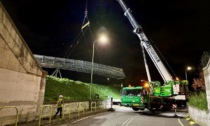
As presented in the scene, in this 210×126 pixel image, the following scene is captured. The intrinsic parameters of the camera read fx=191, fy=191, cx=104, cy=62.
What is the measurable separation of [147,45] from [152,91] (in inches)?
323

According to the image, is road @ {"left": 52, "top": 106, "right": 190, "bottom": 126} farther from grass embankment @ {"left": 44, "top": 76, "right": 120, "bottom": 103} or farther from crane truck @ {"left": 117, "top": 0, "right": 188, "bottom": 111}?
grass embankment @ {"left": 44, "top": 76, "right": 120, "bottom": 103}

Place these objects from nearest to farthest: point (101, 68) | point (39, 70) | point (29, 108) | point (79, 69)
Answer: point (29, 108), point (39, 70), point (79, 69), point (101, 68)

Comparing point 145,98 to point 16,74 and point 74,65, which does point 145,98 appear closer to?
point 16,74

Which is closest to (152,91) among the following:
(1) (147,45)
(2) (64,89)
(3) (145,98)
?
(3) (145,98)

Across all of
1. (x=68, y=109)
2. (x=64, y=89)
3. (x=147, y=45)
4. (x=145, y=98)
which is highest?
(x=147, y=45)

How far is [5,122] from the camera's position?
10.7 metres

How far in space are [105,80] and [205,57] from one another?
98.7ft

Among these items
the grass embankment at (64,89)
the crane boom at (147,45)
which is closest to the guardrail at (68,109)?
the grass embankment at (64,89)

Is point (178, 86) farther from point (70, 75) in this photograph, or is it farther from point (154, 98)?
point (70, 75)

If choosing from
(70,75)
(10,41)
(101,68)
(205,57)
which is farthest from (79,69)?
(10,41)

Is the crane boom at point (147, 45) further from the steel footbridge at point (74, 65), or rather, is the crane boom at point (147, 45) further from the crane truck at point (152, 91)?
the steel footbridge at point (74, 65)

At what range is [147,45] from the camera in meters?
32.0

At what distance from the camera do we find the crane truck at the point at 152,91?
22688mm

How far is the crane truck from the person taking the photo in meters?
22.7
